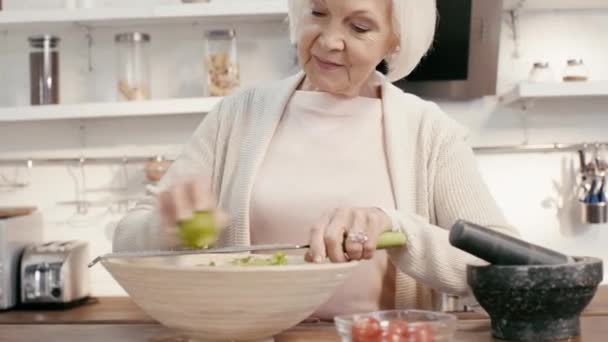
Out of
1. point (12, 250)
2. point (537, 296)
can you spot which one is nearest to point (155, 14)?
point (12, 250)

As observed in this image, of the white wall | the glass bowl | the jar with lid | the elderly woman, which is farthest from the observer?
the white wall

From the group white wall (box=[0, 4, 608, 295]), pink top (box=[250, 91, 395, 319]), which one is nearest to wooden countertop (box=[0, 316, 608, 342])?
pink top (box=[250, 91, 395, 319])

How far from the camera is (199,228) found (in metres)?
1.10

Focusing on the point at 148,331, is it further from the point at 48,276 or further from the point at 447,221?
the point at 48,276

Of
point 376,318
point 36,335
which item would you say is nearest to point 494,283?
point 376,318

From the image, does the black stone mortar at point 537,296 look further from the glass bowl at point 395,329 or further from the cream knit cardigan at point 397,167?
the cream knit cardigan at point 397,167

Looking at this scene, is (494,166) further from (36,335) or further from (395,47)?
(36,335)

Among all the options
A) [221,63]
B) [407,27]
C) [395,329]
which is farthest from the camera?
[221,63]

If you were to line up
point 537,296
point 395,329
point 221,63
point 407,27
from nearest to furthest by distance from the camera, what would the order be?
point 395,329, point 537,296, point 407,27, point 221,63

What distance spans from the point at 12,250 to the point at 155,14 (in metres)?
0.82

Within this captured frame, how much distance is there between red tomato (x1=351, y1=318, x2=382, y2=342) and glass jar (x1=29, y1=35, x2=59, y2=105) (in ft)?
6.06

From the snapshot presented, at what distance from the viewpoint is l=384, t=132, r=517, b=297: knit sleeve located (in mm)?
1283

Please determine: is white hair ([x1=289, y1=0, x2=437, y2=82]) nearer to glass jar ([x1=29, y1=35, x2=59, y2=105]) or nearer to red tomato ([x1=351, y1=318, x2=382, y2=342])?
red tomato ([x1=351, y1=318, x2=382, y2=342])

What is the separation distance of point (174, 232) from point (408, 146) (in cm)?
56
